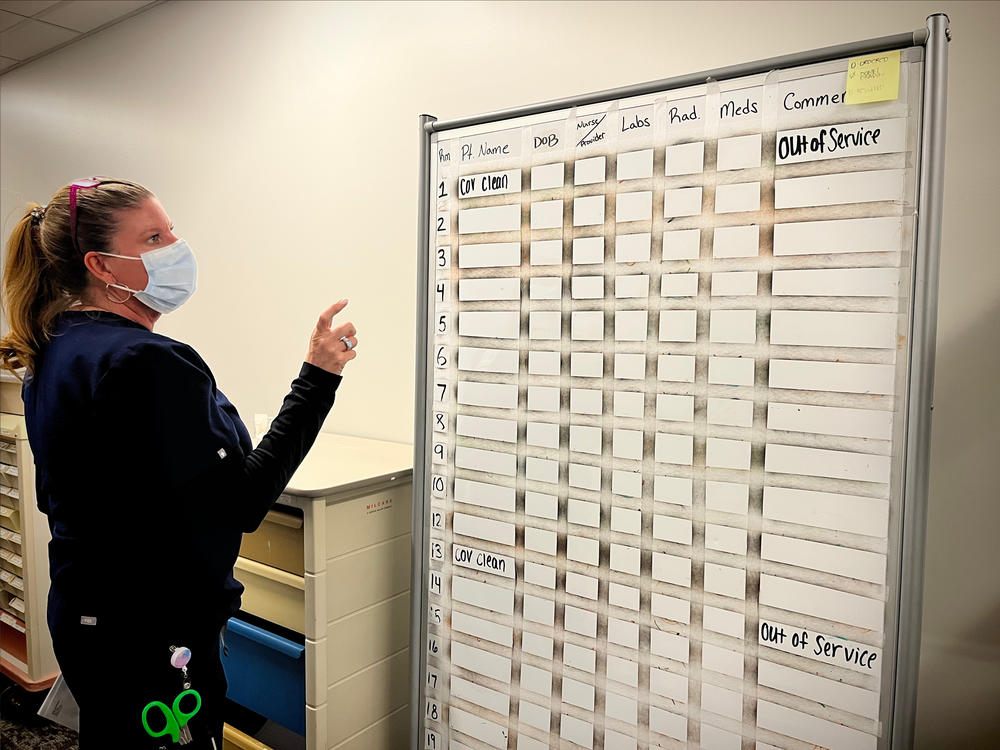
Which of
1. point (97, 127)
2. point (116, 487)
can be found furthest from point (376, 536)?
point (97, 127)

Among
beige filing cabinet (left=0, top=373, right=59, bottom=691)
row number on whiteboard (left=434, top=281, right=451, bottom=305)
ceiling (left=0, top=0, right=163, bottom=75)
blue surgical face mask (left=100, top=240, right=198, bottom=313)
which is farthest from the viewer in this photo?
ceiling (left=0, top=0, right=163, bottom=75)

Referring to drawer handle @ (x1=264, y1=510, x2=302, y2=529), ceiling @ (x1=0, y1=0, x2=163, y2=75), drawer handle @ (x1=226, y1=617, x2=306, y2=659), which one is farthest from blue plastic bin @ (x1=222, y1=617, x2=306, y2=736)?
ceiling @ (x1=0, y1=0, x2=163, y2=75)

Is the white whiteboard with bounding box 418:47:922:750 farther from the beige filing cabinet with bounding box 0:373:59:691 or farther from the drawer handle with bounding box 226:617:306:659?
the beige filing cabinet with bounding box 0:373:59:691

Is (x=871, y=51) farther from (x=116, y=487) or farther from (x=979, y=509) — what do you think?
(x=116, y=487)

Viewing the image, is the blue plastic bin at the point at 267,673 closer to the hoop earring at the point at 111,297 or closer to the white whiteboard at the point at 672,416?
the white whiteboard at the point at 672,416

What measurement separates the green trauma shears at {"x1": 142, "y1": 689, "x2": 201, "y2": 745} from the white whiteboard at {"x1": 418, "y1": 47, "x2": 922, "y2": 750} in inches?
22.2

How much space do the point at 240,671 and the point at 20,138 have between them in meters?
2.22

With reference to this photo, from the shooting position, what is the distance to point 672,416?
1.29 m

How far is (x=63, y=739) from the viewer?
82.0 inches

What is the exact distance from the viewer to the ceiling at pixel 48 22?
243 centimetres

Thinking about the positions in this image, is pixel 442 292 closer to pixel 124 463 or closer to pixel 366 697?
pixel 124 463

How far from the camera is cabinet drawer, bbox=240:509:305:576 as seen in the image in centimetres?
163

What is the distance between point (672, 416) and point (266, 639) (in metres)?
1.14

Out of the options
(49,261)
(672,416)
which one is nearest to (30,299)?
(49,261)
